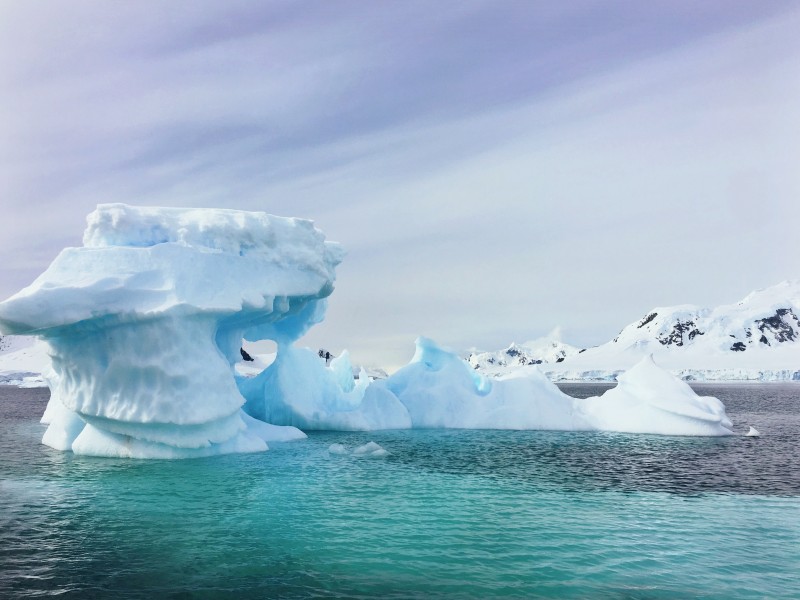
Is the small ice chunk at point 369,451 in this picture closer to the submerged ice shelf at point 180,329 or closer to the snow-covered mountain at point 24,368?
the submerged ice shelf at point 180,329

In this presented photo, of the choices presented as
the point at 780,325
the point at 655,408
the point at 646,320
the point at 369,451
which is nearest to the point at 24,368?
the point at 369,451

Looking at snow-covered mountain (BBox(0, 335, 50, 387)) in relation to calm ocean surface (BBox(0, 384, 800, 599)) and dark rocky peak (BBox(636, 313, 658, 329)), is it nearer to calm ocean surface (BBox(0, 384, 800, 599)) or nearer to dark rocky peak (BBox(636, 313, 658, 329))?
calm ocean surface (BBox(0, 384, 800, 599))

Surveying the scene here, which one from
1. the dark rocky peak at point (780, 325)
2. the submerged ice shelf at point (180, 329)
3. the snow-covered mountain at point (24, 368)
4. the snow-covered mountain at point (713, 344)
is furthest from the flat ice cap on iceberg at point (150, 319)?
the dark rocky peak at point (780, 325)

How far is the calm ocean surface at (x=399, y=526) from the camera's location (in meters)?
9.98

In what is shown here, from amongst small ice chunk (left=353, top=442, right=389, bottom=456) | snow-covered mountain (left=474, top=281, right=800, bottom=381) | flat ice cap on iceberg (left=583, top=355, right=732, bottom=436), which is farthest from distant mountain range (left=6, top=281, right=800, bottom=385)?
small ice chunk (left=353, top=442, right=389, bottom=456)

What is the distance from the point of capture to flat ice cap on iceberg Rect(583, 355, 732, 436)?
103ft

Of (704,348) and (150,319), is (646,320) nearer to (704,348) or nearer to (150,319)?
(704,348)

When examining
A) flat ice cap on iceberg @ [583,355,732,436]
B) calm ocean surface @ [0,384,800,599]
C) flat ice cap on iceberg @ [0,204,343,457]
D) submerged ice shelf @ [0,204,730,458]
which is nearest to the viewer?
calm ocean surface @ [0,384,800,599]

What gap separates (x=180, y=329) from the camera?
21625mm

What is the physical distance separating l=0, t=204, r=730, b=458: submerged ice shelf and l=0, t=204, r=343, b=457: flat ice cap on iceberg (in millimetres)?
45

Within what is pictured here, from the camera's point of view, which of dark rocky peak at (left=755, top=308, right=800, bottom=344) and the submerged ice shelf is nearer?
the submerged ice shelf

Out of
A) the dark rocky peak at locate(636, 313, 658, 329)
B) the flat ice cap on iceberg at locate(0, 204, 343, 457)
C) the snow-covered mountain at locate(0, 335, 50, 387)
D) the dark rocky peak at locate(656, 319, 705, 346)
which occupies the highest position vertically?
the dark rocky peak at locate(636, 313, 658, 329)

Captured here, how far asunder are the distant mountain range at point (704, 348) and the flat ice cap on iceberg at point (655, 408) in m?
110

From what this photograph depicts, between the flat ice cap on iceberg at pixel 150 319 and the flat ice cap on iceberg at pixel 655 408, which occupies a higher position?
the flat ice cap on iceberg at pixel 150 319
